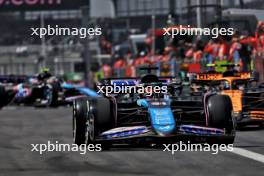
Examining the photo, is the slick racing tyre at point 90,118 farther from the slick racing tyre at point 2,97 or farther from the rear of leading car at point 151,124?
the slick racing tyre at point 2,97

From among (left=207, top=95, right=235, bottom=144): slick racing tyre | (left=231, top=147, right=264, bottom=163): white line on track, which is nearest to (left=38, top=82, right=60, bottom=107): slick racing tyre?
(left=207, top=95, right=235, bottom=144): slick racing tyre

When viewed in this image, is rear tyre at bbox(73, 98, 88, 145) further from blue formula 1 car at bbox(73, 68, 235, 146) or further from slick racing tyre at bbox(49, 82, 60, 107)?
slick racing tyre at bbox(49, 82, 60, 107)

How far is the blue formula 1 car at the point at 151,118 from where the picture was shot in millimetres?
10758

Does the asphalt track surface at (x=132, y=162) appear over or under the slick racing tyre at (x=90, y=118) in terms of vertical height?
under

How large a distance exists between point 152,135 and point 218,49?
48.5ft

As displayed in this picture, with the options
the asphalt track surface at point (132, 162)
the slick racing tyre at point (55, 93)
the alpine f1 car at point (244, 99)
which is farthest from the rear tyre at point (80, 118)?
the slick racing tyre at point (55, 93)

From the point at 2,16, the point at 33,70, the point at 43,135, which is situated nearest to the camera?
the point at 43,135

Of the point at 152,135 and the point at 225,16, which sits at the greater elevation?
the point at 225,16

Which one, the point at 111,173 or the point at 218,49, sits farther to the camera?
the point at 218,49

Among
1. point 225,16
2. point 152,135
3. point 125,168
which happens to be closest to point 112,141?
point 152,135

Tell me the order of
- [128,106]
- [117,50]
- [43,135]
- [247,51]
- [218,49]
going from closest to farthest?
[128,106]
[43,135]
[247,51]
[218,49]
[117,50]

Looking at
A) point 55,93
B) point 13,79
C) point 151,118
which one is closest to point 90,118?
point 151,118

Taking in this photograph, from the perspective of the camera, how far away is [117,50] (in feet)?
195

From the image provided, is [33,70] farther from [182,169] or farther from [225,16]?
[182,169]
